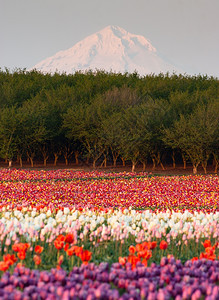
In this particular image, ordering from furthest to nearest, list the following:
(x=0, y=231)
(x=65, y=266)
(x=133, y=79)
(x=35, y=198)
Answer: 1. (x=133, y=79)
2. (x=35, y=198)
3. (x=0, y=231)
4. (x=65, y=266)

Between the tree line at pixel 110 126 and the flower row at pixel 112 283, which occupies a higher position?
the tree line at pixel 110 126

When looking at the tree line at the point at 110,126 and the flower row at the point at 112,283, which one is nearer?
the flower row at the point at 112,283

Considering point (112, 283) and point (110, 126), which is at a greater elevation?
point (110, 126)

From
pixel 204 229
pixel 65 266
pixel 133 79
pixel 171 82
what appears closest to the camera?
pixel 65 266

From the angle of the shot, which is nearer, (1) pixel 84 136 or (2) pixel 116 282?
(2) pixel 116 282

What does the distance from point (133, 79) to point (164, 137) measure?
91.0 ft

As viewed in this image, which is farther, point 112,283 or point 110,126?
point 110,126

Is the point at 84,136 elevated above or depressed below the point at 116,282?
above

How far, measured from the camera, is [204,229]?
7.81m

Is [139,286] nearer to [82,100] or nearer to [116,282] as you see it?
[116,282]

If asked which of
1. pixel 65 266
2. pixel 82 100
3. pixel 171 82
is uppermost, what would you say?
pixel 171 82

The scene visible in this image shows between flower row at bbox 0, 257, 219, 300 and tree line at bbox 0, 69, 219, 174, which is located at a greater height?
tree line at bbox 0, 69, 219, 174

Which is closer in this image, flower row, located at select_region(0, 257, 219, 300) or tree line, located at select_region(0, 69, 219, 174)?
flower row, located at select_region(0, 257, 219, 300)

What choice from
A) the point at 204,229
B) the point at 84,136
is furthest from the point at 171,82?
the point at 204,229
